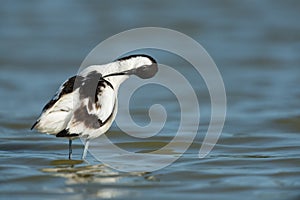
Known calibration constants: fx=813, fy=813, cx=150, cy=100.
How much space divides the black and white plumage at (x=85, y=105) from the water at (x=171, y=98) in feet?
1.54

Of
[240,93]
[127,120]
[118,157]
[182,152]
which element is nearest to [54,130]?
[118,157]

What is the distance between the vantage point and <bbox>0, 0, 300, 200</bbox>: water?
7652 millimetres

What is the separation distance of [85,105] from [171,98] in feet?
15.6

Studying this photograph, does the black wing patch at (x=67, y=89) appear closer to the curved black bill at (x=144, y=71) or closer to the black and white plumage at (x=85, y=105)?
the black and white plumage at (x=85, y=105)

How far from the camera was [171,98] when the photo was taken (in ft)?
41.4

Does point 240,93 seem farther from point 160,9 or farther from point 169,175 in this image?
point 160,9

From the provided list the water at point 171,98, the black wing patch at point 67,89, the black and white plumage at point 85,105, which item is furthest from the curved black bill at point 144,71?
the water at point 171,98

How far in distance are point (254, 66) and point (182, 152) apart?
6.09 meters

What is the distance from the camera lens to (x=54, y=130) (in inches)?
310

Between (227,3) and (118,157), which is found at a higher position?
(227,3)

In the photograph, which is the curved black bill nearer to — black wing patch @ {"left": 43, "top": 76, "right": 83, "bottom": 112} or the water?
black wing patch @ {"left": 43, "top": 76, "right": 83, "bottom": 112}

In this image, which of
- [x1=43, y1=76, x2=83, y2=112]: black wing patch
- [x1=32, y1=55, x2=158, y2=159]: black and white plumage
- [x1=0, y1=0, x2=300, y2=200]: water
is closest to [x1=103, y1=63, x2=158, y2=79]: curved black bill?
[x1=32, y1=55, x2=158, y2=159]: black and white plumage

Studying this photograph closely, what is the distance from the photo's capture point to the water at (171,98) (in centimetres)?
765

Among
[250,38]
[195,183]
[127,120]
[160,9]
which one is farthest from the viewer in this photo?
[160,9]
